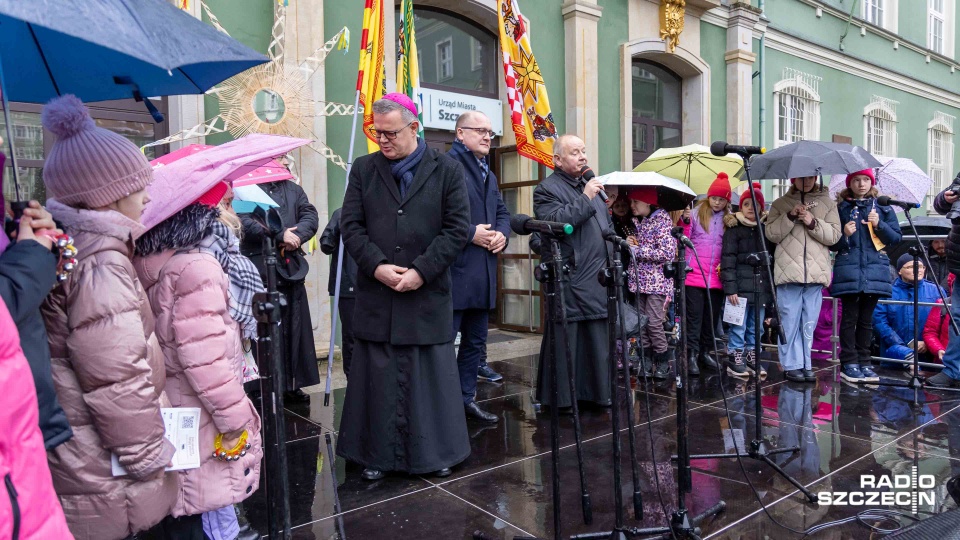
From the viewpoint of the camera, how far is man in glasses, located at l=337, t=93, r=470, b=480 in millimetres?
3600

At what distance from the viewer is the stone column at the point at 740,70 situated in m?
11.3

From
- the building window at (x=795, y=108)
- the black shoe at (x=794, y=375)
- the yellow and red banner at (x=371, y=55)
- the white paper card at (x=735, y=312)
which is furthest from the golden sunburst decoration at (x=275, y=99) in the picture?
the building window at (x=795, y=108)

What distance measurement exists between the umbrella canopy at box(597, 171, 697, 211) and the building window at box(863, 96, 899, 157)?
10.7 meters

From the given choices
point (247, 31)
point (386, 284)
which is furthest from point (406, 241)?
point (247, 31)

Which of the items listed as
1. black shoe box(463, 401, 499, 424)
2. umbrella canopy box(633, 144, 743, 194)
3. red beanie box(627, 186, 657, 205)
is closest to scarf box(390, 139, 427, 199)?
black shoe box(463, 401, 499, 424)

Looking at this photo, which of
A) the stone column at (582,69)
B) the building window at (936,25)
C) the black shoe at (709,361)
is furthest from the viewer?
the building window at (936,25)

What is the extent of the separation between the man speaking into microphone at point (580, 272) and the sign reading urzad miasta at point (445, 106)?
296cm

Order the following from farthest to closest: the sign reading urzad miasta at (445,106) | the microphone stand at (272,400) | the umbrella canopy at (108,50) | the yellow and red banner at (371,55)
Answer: the sign reading urzad miasta at (445,106) → the yellow and red banner at (371,55) → the microphone stand at (272,400) → the umbrella canopy at (108,50)

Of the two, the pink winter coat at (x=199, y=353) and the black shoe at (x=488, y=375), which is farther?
the black shoe at (x=488, y=375)

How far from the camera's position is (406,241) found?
142 inches

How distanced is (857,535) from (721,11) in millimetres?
10092

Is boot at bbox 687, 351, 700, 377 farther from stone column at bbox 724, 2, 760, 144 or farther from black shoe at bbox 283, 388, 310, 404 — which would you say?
stone column at bbox 724, 2, 760, 144

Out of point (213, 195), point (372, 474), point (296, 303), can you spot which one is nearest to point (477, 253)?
point (296, 303)

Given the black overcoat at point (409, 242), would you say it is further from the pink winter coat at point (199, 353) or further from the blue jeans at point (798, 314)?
the blue jeans at point (798, 314)
